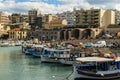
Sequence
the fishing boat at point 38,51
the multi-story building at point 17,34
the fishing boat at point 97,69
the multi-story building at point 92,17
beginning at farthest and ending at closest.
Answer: the multi-story building at point 17,34
the multi-story building at point 92,17
the fishing boat at point 38,51
the fishing boat at point 97,69

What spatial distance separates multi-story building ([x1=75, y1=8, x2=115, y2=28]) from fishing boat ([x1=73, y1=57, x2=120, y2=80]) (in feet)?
271

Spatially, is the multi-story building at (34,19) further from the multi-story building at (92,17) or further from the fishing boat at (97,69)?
the fishing boat at (97,69)

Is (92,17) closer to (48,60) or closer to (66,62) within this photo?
(48,60)

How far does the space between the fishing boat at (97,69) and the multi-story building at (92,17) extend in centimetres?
8249

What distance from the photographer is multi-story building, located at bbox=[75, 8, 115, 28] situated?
400 feet

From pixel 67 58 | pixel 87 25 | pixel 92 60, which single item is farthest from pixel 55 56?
pixel 87 25

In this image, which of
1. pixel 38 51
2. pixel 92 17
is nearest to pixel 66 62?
pixel 38 51

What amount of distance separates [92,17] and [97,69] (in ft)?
284

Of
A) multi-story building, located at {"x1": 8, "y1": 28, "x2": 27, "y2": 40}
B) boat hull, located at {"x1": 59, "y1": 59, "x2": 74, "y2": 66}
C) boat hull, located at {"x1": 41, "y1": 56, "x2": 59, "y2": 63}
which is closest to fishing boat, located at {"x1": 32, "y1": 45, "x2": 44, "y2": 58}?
boat hull, located at {"x1": 41, "y1": 56, "x2": 59, "y2": 63}

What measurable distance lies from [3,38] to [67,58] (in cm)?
11415

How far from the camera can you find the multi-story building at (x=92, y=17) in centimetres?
12206

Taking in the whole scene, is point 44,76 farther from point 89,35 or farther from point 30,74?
point 89,35

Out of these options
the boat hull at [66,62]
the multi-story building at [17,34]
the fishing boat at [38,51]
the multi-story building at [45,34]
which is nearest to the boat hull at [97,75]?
the boat hull at [66,62]

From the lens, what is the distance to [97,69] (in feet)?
124
